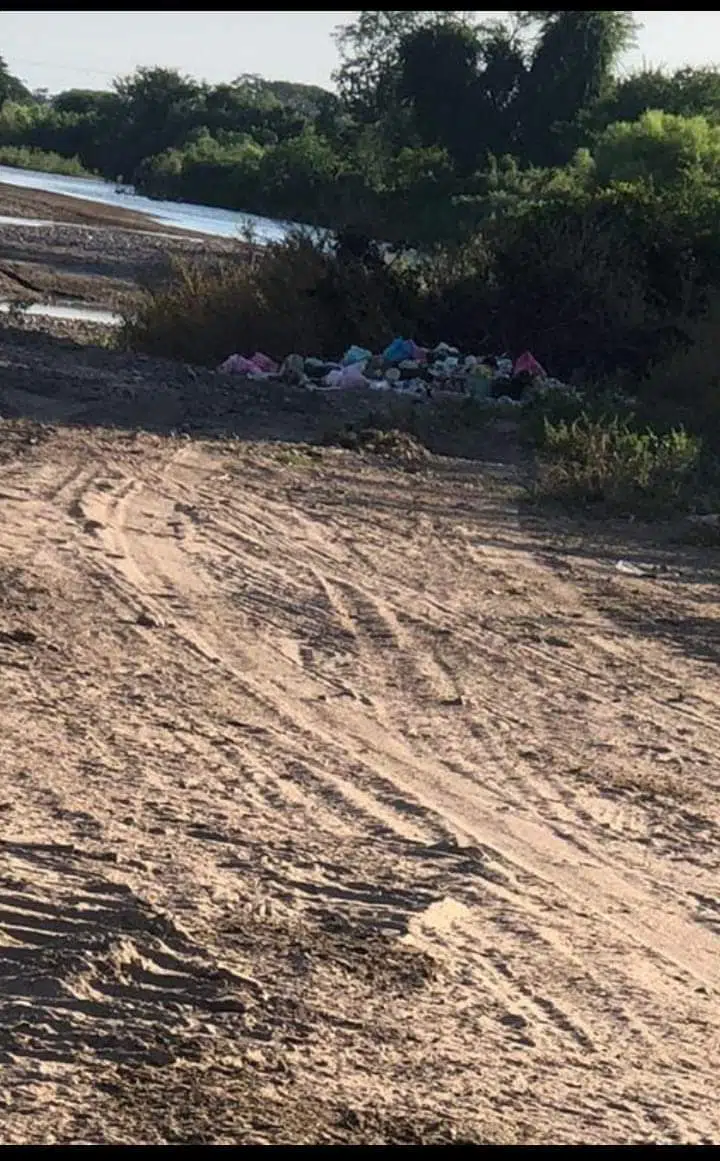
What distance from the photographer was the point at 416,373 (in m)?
18.9

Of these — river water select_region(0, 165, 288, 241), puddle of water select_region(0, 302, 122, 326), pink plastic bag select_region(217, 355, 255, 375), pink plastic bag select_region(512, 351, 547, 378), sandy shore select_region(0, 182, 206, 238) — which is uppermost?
river water select_region(0, 165, 288, 241)

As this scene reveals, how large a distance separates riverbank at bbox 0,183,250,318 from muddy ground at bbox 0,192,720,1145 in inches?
534

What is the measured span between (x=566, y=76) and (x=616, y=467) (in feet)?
148

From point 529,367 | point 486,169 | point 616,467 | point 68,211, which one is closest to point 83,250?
point 68,211

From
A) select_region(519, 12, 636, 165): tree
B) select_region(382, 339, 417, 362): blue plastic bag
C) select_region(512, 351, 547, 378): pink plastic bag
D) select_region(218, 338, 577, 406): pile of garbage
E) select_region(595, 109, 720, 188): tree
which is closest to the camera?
select_region(218, 338, 577, 406): pile of garbage

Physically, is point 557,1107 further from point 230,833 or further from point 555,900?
point 230,833

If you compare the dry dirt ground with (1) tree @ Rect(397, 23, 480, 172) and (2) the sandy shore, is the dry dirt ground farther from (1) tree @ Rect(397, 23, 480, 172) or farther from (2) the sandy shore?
(1) tree @ Rect(397, 23, 480, 172)

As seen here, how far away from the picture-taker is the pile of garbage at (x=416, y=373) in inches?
728

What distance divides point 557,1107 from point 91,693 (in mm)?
3523

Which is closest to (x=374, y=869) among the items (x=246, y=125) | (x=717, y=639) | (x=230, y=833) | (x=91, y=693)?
(x=230, y=833)

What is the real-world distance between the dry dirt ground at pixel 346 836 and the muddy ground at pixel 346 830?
0.04 ft

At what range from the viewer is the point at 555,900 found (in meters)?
5.32

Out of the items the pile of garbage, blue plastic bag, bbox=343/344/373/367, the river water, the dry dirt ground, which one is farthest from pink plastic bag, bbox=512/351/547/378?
the river water

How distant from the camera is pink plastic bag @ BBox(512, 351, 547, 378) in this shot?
1917cm
